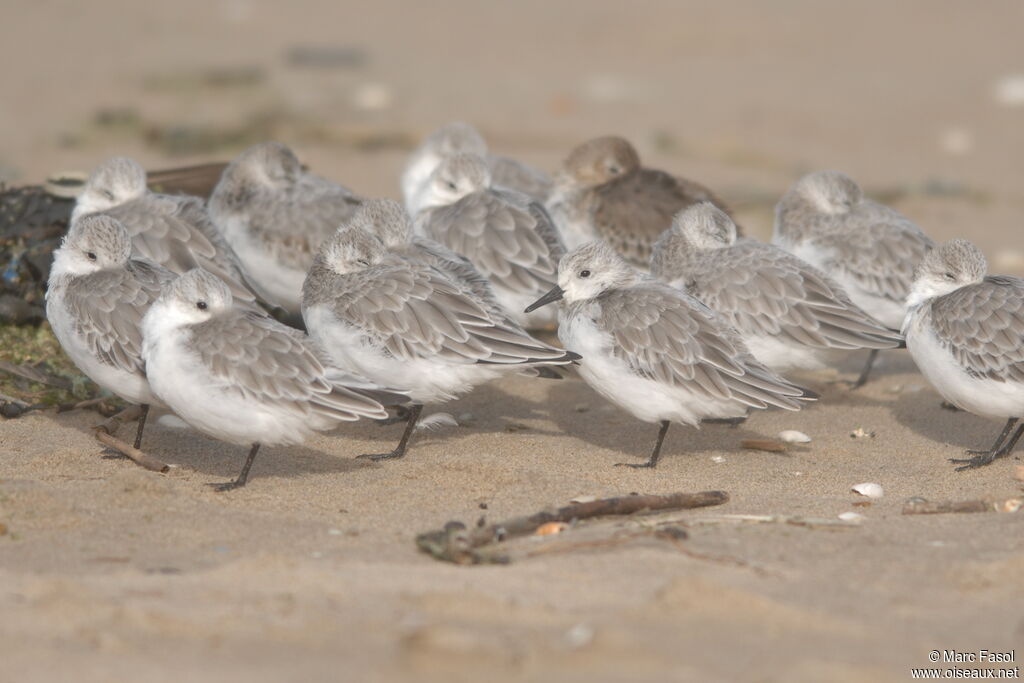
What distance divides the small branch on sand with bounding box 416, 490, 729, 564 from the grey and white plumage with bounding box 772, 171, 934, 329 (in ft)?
10.1

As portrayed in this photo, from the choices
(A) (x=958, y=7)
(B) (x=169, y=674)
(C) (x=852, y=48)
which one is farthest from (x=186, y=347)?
(A) (x=958, y=7)

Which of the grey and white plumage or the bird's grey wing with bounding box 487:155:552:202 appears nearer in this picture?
the grey and white plumage

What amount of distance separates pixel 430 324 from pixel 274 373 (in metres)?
1.08

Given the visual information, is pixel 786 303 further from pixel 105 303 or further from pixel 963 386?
pixel 105 303

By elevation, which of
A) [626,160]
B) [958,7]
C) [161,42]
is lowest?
[161,42]

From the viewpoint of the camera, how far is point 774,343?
25.6 feet

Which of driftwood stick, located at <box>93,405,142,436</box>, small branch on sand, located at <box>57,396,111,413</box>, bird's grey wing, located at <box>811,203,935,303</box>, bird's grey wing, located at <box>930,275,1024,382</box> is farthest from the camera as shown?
bird's grey wing, located at <box>811,203,935,303</box>

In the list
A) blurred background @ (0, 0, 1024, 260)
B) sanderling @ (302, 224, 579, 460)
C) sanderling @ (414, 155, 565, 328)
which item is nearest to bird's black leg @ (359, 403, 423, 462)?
sanderling @ (302, 224, 579, 460)

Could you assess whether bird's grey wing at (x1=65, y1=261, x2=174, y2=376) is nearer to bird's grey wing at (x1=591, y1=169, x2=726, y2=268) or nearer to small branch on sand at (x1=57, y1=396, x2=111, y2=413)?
small branch on sand at (x1=57, y1=396, x2=111, y2=413)

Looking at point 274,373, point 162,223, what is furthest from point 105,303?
point 162,223

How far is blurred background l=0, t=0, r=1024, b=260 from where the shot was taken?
44.6 ft

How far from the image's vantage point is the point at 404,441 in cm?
716

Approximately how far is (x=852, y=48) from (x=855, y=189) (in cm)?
887

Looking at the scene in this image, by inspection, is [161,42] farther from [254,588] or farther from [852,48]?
[254,588]
